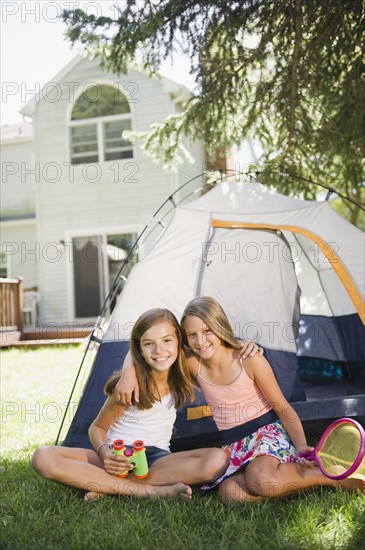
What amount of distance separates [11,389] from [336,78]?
433 cm

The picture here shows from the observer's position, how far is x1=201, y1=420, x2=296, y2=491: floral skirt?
112 inches

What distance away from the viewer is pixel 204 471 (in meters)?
2.81

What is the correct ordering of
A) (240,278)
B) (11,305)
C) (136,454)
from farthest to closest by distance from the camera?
(11,305), (240,278), (136,454)

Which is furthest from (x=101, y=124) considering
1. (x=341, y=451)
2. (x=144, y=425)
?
(x=341, y=451)

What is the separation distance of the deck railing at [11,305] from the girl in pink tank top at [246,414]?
290 inches

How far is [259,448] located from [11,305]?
791 centimetres

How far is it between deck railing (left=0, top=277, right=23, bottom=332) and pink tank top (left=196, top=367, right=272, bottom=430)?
7.35 m

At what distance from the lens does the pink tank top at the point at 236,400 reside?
301 centimetres

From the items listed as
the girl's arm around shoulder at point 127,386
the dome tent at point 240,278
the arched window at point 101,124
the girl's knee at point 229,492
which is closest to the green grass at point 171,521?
the girl's knee at point 229,492

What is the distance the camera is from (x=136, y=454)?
9.20ft

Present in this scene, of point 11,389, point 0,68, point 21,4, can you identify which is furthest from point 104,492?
point 0,68

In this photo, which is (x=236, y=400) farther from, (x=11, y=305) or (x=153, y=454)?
(x=11, y=305)

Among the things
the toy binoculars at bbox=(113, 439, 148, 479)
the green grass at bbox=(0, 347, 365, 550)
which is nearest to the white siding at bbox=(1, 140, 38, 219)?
the green grass at bbox=(0, 347, 365, 550)

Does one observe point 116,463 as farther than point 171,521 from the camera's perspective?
Yes
